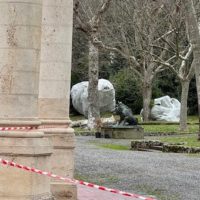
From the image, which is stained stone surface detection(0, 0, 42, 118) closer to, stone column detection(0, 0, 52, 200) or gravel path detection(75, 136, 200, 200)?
stone column detection(0, 0, 52, 200)

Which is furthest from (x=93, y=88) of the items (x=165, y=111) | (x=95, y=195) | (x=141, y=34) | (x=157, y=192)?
(x=95, y=195)

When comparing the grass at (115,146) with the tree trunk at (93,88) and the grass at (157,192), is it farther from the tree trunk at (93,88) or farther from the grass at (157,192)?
the grass at (157,192)

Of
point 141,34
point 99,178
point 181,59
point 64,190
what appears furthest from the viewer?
point 141,34

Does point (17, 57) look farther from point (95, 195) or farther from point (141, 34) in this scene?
point (141, 34)

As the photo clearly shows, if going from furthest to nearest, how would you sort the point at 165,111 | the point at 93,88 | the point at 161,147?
the point at 165,111, the point at 93,88, the point at 161,147

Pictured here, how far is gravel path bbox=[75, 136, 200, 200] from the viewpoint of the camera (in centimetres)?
1265

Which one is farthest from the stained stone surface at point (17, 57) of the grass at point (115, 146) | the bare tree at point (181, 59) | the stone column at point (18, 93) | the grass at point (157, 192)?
the bare tree at point (181, 59)

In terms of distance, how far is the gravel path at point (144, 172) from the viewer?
12.6m

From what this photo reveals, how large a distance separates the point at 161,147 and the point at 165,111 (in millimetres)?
24032

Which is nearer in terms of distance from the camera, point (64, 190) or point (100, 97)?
point (64, 190)

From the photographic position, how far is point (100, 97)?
47594mm

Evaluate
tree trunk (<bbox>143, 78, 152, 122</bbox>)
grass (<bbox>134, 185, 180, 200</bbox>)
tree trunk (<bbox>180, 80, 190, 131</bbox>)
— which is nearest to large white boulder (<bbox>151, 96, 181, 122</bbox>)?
tree trunk (<bbox>143, 78, 152, 122</bbox>)

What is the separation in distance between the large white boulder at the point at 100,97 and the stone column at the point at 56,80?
119 feet

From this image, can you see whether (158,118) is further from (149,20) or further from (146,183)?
(146,183)
